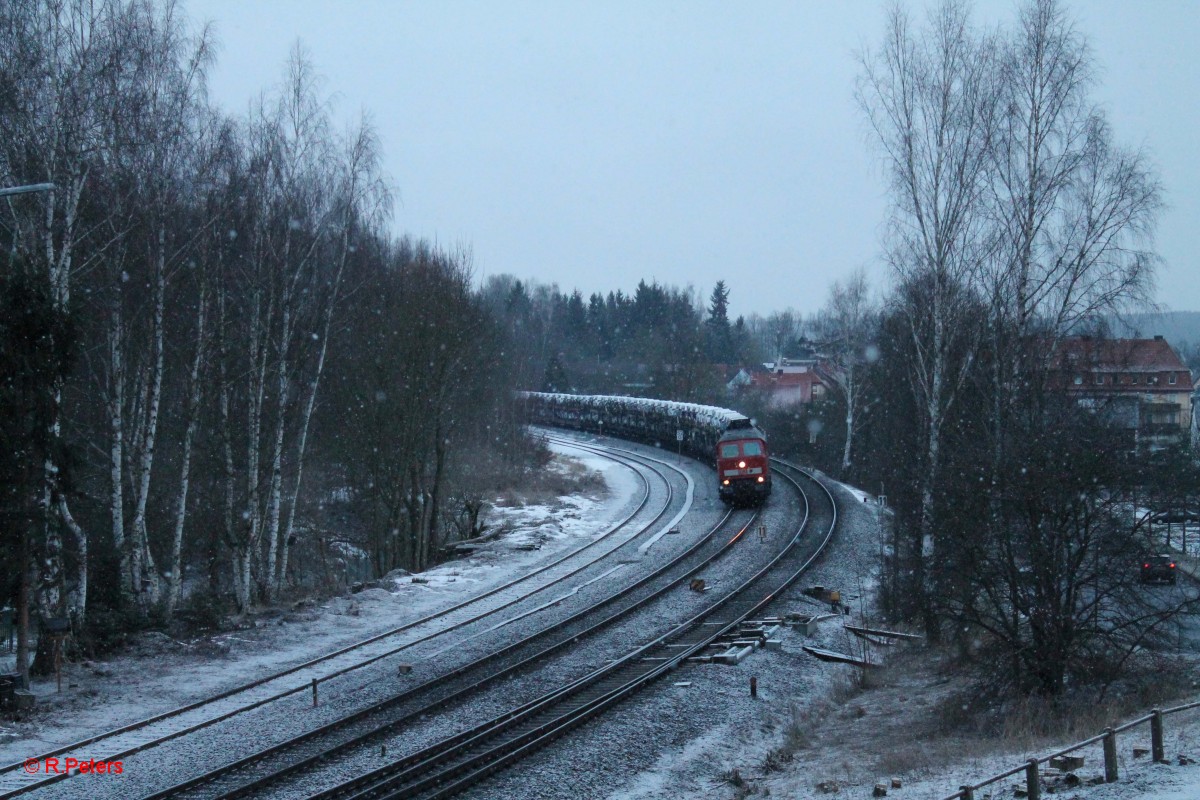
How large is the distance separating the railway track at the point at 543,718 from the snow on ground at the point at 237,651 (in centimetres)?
343

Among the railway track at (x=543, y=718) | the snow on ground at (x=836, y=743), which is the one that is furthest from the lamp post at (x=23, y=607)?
the snow on ground at (x=836, y=743)

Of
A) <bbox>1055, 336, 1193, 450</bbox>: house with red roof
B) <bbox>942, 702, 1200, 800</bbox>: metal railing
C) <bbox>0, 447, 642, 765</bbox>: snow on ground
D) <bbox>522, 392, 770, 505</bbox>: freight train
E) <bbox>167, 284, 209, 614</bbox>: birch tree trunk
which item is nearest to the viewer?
<bbox>942, 702, 1200, 800</bbox>: metal railing

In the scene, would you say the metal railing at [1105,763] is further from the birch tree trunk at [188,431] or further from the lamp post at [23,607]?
the birch tree trunk at [188,431]

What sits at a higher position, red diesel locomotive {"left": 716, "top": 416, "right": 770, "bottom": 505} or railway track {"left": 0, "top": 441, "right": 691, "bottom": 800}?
red diesel locomotive {"left": 716, "top": 416, "right": 770, "bottom": 505}

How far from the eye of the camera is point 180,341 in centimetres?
2019

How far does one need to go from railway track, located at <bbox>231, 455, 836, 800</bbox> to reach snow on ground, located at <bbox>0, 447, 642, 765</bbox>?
3.43 meters

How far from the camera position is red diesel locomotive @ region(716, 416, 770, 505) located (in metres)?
31.1

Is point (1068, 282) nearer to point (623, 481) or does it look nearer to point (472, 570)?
point (472, 570)

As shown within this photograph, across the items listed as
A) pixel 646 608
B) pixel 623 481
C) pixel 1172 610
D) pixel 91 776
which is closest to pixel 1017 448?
pixel 1172 610

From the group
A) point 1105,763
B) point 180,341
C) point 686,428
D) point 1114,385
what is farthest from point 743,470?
point 1105,763

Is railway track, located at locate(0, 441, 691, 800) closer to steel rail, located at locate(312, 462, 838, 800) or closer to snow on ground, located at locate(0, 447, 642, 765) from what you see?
snow on ground, located at locate(0, 447, 642, 765)

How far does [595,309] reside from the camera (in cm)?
11144

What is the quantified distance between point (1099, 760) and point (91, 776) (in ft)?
33.3

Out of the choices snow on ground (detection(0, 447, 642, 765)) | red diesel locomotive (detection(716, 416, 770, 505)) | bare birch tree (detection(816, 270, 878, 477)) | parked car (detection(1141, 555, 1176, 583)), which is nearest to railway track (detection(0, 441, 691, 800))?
snow on ground (detection(0, 447, 642, 765))
